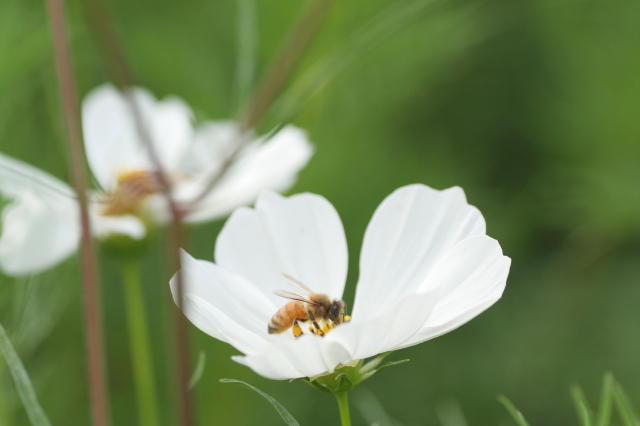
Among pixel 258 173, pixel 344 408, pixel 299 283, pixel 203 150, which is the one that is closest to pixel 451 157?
pixel 203 150

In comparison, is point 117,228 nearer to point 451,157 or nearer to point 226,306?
point 226,306

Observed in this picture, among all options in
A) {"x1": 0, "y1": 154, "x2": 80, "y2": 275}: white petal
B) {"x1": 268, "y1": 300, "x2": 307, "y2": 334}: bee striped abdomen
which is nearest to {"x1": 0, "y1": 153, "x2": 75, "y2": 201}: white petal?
{"x1": 0, "y1": 154, "x2": 80, "y2": 275}: white petal

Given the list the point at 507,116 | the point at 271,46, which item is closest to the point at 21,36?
the point at 271,46

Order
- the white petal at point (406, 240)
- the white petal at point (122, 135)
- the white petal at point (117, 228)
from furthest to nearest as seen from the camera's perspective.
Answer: the white petal at point (122, 135) < the white petal at point (117, 228) < the white petal at point (406, 240)

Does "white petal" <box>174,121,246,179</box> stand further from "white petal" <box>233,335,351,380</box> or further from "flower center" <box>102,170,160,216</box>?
"white petal" <box>233,335,351,380</box>

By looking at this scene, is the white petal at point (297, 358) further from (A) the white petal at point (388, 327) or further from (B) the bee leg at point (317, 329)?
(B) the bee leg at point (317, 329)

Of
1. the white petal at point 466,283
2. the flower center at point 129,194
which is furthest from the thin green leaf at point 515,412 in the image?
the flower center at point 129,194
